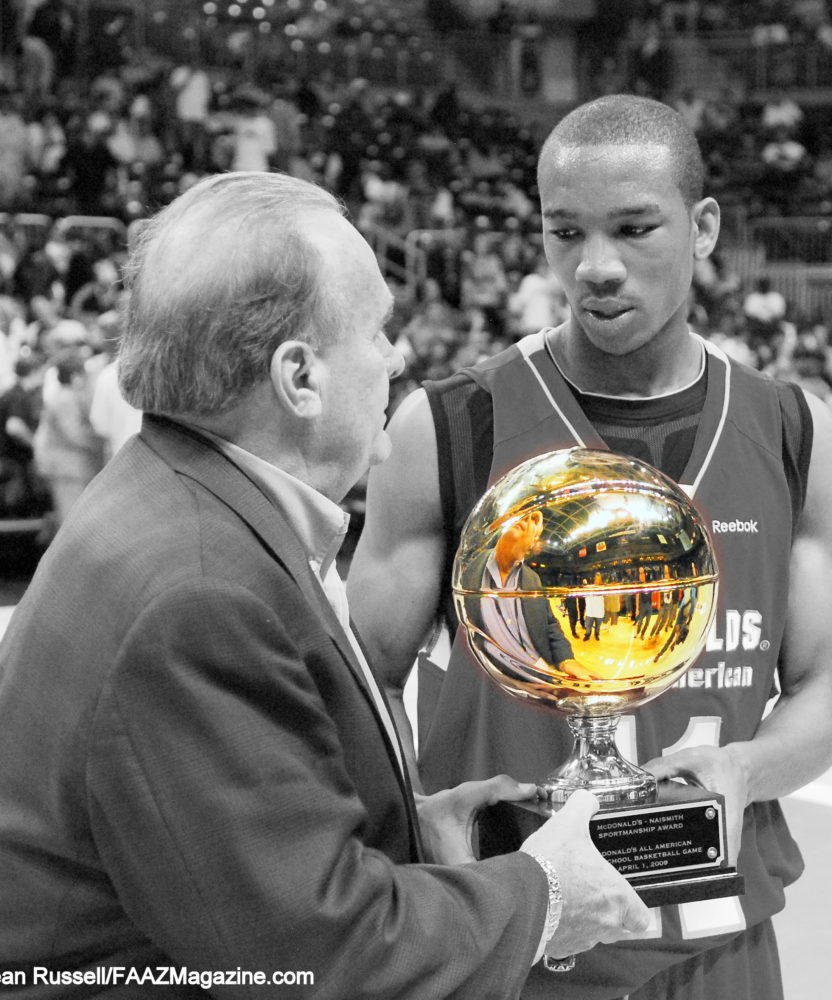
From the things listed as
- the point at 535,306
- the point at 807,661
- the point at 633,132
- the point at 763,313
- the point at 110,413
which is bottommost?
the point at 763,313

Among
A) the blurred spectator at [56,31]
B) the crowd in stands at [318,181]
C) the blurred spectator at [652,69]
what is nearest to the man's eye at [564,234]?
the crowd in stands at [318,181]

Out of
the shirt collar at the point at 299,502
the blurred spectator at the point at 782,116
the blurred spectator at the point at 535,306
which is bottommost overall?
the blurred spectator at the point at 535,306

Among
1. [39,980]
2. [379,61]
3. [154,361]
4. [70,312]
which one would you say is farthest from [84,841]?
[379,61]

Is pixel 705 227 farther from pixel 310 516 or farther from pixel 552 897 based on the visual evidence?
pixel 552 897

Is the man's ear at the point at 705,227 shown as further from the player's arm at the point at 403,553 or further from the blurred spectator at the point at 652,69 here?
the blurred spectator at the point at 652,69

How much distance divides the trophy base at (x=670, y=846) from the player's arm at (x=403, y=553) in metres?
0.46

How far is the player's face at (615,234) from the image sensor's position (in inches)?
59.2

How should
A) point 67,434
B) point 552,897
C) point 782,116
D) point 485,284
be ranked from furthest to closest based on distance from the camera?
point 782,116 → point 485,284 → point 67,434 → point 552,897

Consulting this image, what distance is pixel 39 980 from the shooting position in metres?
1.08

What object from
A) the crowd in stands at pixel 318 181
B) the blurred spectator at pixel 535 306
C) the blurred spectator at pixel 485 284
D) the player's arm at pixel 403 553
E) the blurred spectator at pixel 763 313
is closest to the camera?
the player's arm at pixel 403 553

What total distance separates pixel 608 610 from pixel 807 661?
60 cm

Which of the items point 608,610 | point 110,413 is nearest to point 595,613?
point 608,610

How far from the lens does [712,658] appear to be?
1.57 meters

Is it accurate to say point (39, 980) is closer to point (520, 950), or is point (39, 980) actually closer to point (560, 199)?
point (520, 950)
